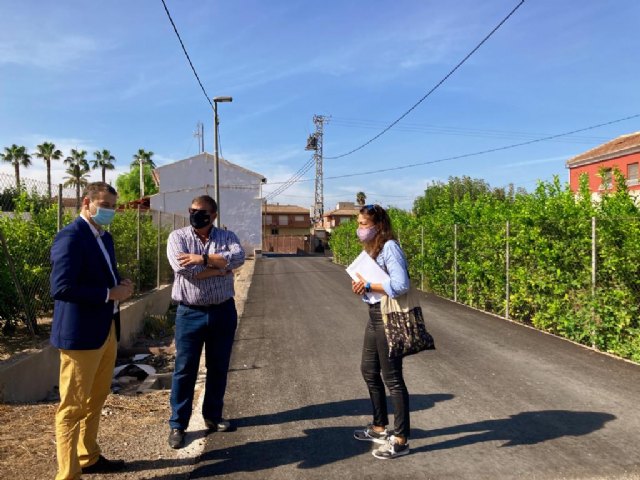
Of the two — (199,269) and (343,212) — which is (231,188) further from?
(343,212)

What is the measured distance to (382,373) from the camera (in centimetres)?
376

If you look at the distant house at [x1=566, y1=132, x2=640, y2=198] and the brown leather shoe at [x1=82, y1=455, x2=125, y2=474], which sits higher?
the distant house at [x1=566, y1=132, x2=640, y2=198]

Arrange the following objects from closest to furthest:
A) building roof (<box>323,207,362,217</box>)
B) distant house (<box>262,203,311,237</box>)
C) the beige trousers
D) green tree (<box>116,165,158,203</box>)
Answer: the beige trousers → green tree (<box>116,165,158,203</box>) → distant house (<box>262,203,311,237</box>) → building roof (<box>323,207,362,217</box>)

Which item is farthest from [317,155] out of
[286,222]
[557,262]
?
[557,262]

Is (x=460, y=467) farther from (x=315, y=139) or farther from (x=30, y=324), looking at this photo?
(x=315, y=139)

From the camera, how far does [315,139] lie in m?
63.7

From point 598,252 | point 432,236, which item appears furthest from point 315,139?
point 598,252

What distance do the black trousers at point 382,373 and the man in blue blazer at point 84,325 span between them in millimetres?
1771

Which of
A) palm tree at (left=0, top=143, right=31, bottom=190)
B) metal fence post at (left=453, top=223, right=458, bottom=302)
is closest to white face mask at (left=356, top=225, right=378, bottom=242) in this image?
metal fence post at (left=453, top=223, right=458, bottom=302)

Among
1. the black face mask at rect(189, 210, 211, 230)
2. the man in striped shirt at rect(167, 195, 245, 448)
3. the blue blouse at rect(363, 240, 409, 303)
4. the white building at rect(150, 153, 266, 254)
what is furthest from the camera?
the white building at rect(150, 153, 266, 254)

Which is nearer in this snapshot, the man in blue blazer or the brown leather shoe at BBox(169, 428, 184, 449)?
the man in blue blazer

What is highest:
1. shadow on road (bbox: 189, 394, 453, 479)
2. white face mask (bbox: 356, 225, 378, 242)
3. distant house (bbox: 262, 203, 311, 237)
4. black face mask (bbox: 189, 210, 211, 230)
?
distant house (bbox: 262, 203, 311, 237)

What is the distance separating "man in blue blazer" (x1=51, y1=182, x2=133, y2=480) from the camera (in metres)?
3.17

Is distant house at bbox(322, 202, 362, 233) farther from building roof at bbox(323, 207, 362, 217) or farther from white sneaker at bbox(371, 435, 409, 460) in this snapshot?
white sneaker at bbox(371, 435, 409, 460)
